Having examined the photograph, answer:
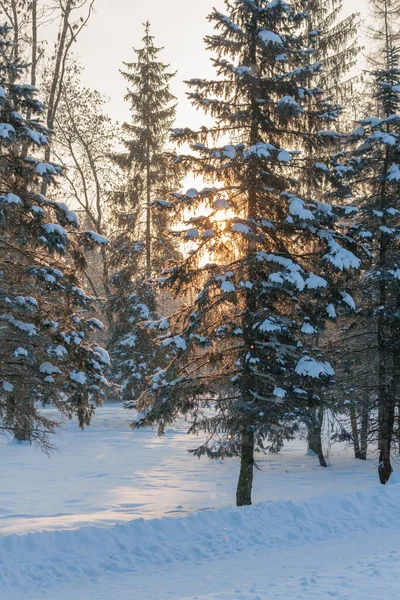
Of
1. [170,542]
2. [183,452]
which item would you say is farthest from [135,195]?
[170,542]

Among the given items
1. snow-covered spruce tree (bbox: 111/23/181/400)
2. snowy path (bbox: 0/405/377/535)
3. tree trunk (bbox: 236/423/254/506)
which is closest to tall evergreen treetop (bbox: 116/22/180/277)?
snow-covered spruce tree (bbox: 111/23/181/400)

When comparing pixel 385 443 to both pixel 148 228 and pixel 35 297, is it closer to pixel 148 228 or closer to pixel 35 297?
pixel 35 297

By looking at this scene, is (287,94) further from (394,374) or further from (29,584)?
(29,584)

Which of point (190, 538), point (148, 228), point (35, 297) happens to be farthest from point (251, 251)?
point (148, 228)

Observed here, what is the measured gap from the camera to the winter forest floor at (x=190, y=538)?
7.19m

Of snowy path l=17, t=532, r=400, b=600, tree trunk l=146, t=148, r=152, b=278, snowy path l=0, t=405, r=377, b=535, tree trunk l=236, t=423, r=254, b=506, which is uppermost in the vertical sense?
tree trunk l=146, t=148, r=152, b=278

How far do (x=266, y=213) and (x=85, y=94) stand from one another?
63.8ft

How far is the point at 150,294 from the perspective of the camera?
25.1 metres

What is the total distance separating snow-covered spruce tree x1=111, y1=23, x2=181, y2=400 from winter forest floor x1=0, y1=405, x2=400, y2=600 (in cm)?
900

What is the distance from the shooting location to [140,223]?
25562 mm

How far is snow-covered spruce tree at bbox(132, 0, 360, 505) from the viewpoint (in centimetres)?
1073

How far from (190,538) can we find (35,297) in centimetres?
496

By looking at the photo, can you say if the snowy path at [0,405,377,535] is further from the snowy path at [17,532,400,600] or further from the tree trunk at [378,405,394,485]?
the snowy path at [17,532,400,600]

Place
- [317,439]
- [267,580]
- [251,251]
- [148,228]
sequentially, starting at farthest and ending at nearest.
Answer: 1. [148,228]
2. [317,439]
3. [251,251]
4. [267,580]
